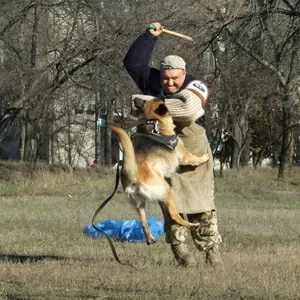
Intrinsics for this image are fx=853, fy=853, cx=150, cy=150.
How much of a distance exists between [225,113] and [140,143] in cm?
2490

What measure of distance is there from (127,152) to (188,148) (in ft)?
3.38

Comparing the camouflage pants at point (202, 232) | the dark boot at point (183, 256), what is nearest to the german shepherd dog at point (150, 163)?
the camouflage pants at point (202, 232)

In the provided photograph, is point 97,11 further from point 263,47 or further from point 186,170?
point 186,170

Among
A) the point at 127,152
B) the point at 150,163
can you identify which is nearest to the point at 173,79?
the point at 150,163

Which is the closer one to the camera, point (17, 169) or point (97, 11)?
point (97, 11)

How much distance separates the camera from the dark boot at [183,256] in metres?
7.63

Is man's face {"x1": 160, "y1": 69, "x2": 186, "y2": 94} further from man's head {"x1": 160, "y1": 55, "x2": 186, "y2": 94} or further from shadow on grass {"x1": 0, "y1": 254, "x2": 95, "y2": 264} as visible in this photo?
shadow on grass {"x1": 0, "y1": 254, "x2": 95, "y2": 264}

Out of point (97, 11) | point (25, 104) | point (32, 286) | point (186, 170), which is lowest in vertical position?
point (32, 286)

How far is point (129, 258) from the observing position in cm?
861

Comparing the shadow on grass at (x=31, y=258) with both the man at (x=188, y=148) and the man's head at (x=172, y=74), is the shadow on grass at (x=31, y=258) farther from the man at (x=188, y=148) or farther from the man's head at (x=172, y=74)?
the man's head at (x=172, y=74)

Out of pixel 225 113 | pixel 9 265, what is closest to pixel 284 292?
pixel 9 265

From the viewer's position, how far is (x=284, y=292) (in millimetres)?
6289

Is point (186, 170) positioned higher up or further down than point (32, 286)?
higher up

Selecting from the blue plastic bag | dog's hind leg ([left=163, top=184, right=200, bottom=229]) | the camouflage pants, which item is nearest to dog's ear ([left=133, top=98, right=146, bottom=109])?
dog's hind leg ([left=163, top=184, right=200, bottom=229])
